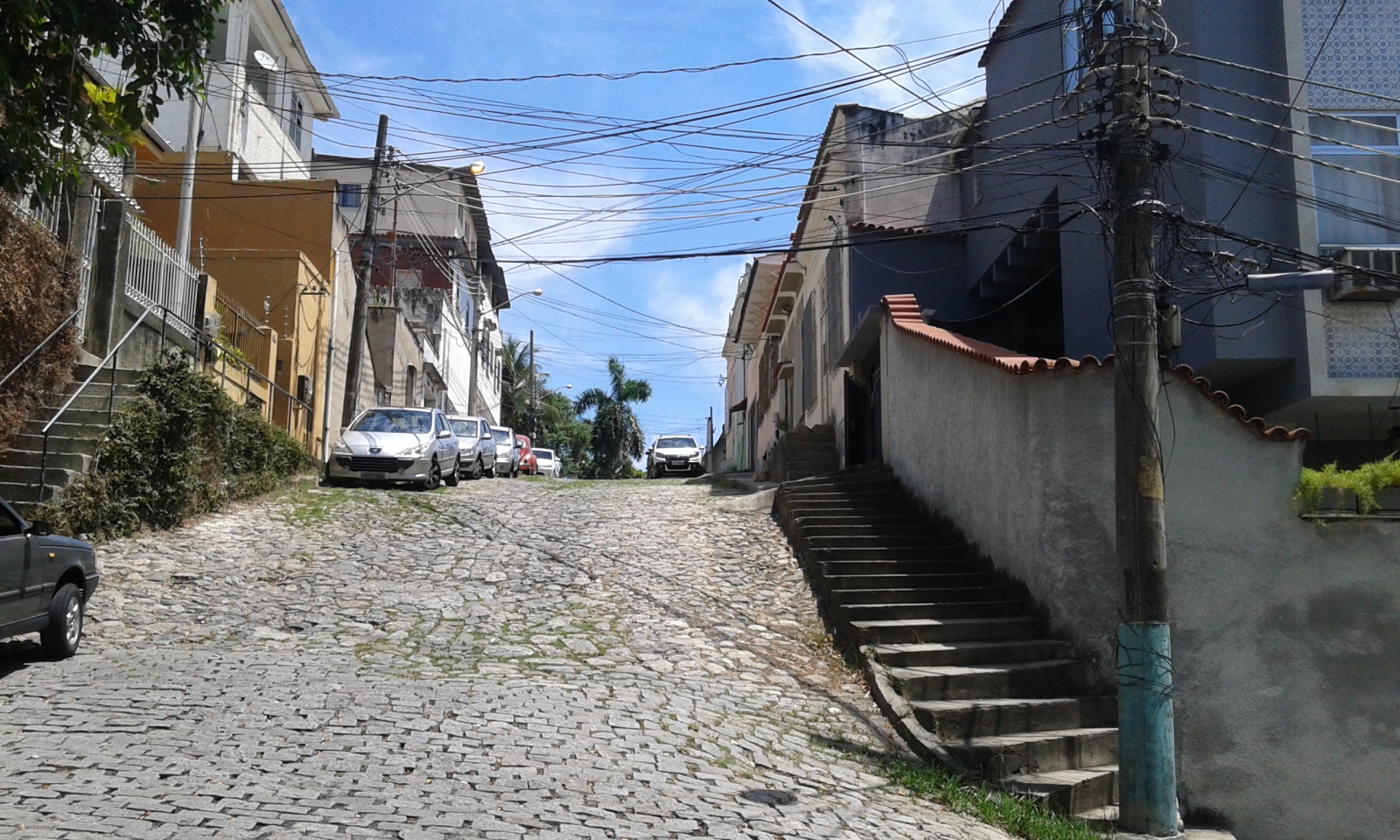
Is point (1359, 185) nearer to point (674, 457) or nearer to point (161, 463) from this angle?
point (161, 463)

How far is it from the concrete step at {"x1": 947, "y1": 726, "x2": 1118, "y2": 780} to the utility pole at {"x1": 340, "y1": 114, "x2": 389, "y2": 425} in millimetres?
16651

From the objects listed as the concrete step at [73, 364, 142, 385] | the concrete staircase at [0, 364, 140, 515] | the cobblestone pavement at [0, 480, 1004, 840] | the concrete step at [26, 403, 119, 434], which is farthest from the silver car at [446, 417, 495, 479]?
the concrete step at [26, 403, 119, 434]

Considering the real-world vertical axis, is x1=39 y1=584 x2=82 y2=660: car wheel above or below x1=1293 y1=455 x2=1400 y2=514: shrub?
below

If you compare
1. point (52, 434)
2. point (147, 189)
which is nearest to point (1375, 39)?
point (52, 434)

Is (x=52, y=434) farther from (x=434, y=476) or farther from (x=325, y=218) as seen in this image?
(x=325, y=218)

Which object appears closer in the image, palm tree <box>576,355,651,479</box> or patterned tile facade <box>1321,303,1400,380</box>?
patterned tile facade <box>1321,303,1400,380</box>

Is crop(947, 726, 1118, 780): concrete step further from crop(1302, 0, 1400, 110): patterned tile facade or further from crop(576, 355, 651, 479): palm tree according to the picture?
crop(576, 355, 651, 479): palm tree

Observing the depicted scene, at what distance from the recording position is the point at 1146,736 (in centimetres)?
783

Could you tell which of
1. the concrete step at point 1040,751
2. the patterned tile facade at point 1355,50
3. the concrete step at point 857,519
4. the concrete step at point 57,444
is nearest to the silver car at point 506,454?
the concrete step at point 57,444

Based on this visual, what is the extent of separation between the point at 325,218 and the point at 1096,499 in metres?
20.3

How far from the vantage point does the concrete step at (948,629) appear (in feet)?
35.4

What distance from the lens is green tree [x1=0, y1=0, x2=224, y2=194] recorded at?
24.1 feet

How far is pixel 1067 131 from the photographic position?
17047mm

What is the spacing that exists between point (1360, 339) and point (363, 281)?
17557mm
